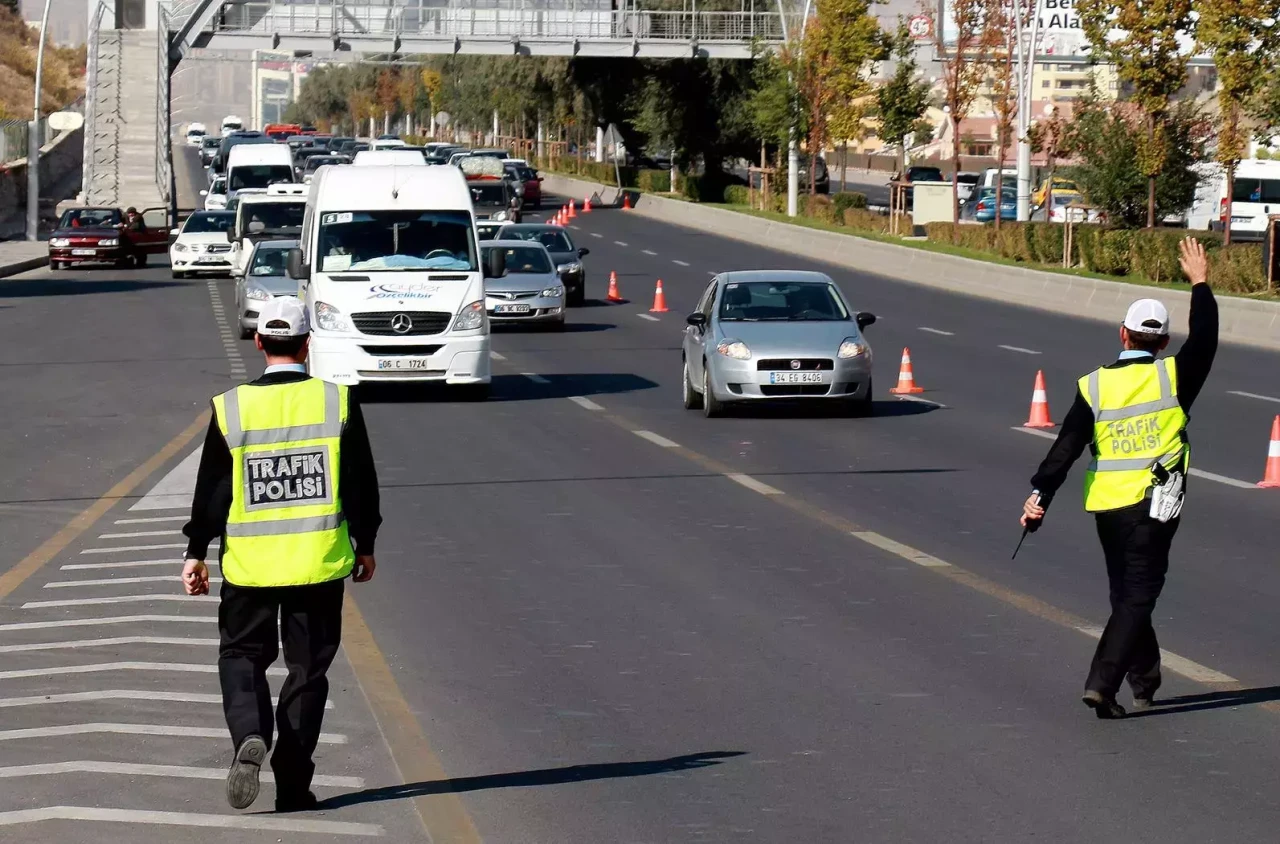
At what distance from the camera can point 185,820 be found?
6.67m

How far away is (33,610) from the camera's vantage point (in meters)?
10.6

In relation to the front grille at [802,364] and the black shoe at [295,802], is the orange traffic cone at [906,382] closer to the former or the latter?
the front grille at [802,364]

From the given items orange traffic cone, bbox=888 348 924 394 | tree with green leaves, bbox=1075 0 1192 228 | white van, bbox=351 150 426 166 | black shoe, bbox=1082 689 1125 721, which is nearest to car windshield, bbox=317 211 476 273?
white van, bbox=351 150 426 166

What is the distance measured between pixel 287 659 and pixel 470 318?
15.7 m

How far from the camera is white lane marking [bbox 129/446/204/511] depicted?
48.0 ft

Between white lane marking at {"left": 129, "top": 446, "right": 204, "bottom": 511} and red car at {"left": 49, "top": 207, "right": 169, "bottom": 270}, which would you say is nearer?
white lane marking at {"left": 129, "top": 446, "right": 204, "bottom": 511}

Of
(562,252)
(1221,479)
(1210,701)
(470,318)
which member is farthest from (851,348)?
(562,252)

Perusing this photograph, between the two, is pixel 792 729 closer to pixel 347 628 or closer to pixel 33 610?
pixel 347 628

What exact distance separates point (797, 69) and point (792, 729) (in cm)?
6018

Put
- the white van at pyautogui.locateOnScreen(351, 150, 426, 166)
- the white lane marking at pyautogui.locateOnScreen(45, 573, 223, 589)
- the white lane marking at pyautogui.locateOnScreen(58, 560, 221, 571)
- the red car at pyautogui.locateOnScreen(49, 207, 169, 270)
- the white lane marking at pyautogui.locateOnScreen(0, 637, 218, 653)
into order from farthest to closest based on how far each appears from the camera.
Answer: the red car at pyautogui.locateOnScreen(49, 207, 169, 270) → the white van at pyautogui.locateOnScreen(351, 150, 426, 166) → the white lane marking at pyautogui.locateOnScreen(58, 560, 221, 571) → the white lane marking at pyautogui.locateOnScreen(45, 573, 223, 589) → the white lane marking at pyautogui.locateOnScreen(0, 637, 218, 653)

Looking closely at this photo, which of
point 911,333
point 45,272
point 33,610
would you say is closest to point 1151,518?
point 33,610

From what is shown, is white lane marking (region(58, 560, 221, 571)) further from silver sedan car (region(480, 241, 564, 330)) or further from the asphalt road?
silver sedan car (region(480, 241, 564, 330))

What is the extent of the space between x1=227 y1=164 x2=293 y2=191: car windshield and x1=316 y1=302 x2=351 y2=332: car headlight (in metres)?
34.4

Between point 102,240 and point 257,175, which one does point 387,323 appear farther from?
point 257,175
